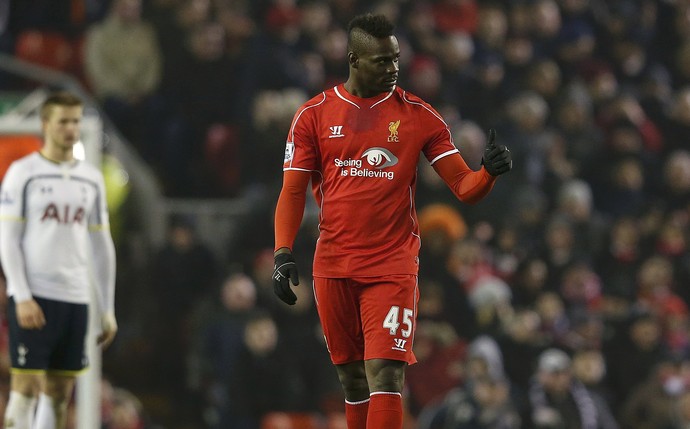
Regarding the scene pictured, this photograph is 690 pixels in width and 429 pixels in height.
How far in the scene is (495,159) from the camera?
4.61 meters

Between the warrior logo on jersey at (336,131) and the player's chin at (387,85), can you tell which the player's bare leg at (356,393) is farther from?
the player's chin at (387,85)

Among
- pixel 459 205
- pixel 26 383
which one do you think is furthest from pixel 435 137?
pixel 459 205

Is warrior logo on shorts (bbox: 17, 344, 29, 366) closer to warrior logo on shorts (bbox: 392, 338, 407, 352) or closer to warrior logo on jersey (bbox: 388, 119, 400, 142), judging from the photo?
warrior logo on shorts (bbox: 392, 338, 407, 352)

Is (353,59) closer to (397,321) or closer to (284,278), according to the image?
(284,278)

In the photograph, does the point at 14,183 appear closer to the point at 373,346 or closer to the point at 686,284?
the point at 373,346

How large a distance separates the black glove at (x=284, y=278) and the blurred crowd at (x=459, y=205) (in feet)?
16.0

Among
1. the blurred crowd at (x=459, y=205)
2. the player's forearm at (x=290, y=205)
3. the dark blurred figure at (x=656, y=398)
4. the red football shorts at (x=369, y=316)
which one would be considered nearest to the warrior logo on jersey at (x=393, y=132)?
the player's forearm at (x=290, y=205)

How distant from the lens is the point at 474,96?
12.0 m

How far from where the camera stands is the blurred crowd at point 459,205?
9.70 m

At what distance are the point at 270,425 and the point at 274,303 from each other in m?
1.03

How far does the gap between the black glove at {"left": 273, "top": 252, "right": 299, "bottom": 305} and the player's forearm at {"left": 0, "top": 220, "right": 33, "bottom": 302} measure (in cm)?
180

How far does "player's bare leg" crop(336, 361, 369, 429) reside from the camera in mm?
5043

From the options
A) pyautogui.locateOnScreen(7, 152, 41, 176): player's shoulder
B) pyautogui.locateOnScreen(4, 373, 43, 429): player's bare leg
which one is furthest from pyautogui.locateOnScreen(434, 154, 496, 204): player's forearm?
pyautogui.locateOnScreen(4, 373, 43, 429): player's bare leg

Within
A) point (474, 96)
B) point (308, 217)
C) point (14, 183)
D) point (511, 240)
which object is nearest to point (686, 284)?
point (511, 240)
